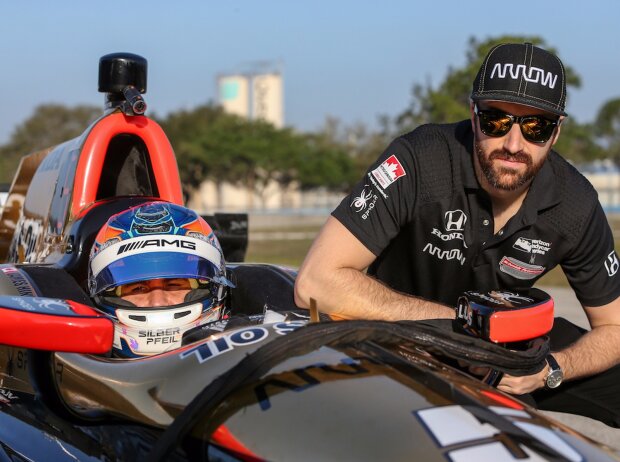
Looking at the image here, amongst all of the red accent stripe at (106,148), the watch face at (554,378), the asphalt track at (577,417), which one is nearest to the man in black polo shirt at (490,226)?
the watch face at (554,378)

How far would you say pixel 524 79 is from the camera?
344 cm

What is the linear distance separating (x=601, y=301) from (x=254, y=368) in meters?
2.19

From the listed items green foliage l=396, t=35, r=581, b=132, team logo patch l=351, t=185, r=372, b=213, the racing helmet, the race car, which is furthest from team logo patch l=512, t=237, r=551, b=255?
green foliage l=396, t=35, r=581, b=132

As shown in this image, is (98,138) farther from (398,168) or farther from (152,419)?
(152,419)

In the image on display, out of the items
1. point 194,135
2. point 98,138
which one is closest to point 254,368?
point 98,138

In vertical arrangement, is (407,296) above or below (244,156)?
above

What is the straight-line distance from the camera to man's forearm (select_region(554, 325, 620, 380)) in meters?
3.51

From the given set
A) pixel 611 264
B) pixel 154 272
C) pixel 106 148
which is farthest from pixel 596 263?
pixel 106 148

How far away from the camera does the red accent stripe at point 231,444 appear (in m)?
1.96

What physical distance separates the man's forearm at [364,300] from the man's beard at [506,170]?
0.56 metres

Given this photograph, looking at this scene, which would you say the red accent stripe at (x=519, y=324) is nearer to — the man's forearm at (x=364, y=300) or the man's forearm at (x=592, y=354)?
the man's forearm at (x=364, y=300)

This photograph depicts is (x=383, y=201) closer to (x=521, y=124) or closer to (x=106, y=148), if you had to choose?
(x=521, y=124)

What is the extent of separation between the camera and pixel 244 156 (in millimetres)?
64250

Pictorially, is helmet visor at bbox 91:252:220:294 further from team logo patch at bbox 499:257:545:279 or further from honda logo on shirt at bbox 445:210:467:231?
team logo patch at bbox 499:257:545:279
